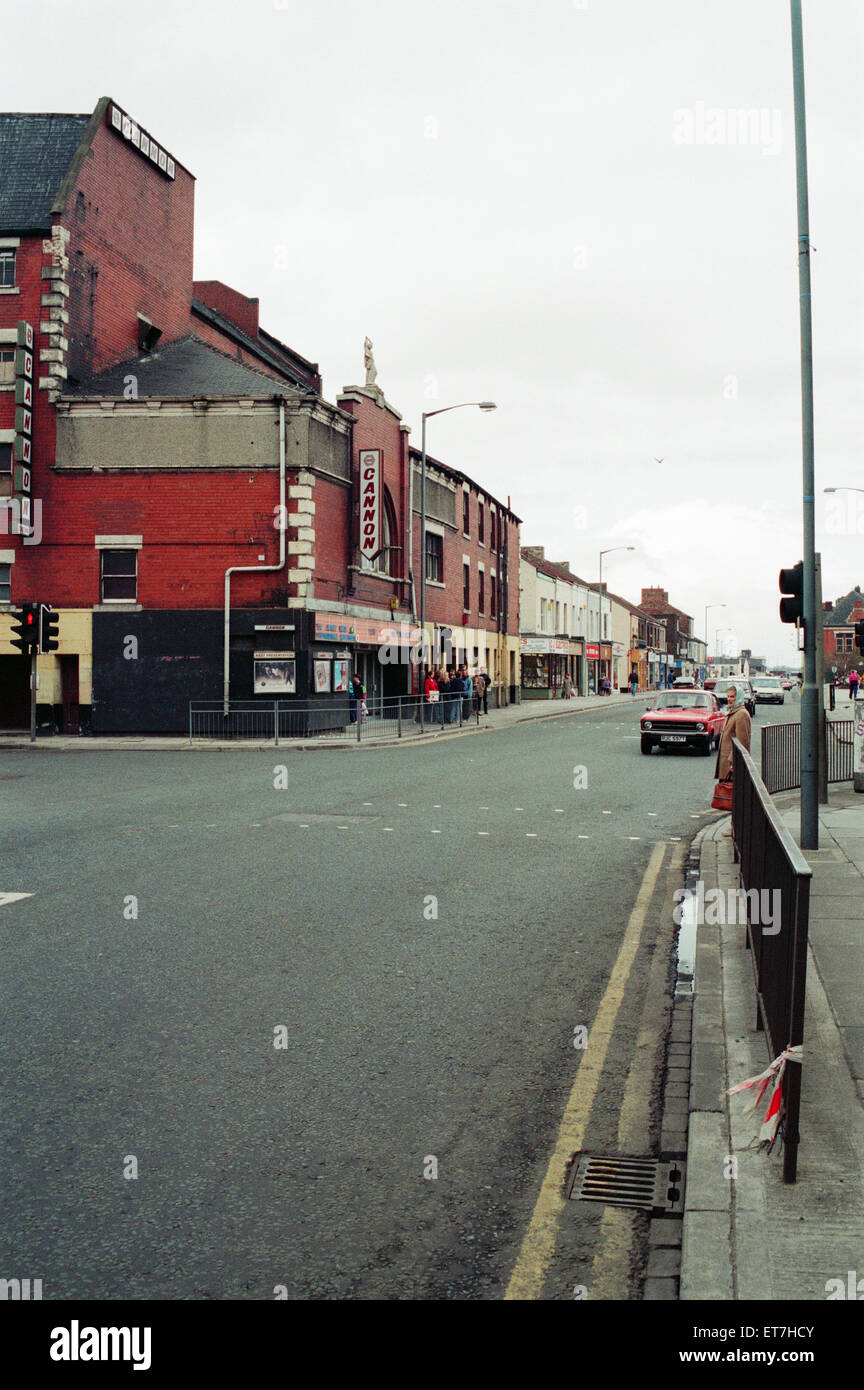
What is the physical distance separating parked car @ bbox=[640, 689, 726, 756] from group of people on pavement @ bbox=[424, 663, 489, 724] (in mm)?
8746

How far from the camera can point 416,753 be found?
82.0 feet

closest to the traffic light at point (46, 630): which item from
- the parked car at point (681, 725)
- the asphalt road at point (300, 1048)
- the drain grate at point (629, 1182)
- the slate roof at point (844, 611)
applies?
the parked car at point (681, 725)

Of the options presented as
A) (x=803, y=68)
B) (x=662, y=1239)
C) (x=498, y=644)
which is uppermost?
(x=803, y=68)

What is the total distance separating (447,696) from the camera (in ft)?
121

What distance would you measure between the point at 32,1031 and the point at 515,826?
8.08 metres

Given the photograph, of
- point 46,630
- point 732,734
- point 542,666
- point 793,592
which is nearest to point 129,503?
point 46,630

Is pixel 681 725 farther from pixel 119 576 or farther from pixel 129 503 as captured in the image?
pixel 129 503

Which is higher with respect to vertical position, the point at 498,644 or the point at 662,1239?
the point at 498,644

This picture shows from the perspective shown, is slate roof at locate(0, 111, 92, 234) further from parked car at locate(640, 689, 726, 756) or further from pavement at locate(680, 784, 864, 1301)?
pavement at locate(680, 784, 864, 1301)

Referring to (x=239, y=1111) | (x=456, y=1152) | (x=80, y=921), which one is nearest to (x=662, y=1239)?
(x=456, y=1152)

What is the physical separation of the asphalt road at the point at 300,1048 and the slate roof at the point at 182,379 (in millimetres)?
20103

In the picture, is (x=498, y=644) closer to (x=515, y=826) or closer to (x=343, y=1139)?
(x=515, y=826)

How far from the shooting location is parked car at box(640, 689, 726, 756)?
2489cm
